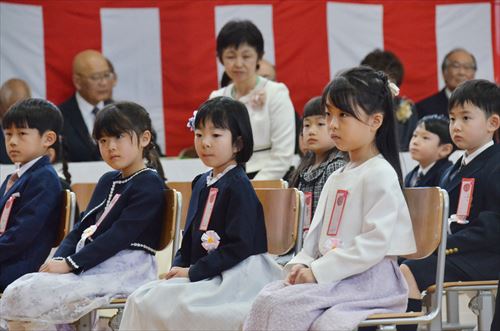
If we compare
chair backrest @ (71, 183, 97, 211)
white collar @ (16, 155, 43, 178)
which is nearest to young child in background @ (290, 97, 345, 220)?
chair backrest @ (71, 183, 97, 211)

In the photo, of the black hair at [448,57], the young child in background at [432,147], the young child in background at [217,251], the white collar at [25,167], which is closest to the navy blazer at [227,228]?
the young child in background at [217,251]

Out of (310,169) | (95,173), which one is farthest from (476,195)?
(95,173)

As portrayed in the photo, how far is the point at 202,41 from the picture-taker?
7.18 m

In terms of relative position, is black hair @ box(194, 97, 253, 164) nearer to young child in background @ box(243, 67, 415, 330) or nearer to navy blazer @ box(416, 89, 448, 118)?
young child in background @ box(243, 67, 415, 330)

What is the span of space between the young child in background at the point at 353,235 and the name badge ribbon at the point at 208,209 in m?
0.46

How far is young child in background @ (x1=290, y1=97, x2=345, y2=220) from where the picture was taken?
4219 millimetres

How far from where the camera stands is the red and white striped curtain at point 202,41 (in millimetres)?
7031

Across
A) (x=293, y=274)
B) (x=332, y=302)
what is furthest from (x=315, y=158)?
(x=332, y=302)

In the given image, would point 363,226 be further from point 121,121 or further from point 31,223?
point 31,223

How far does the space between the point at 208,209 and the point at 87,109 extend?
3278 mm

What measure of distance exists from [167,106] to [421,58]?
1.95m

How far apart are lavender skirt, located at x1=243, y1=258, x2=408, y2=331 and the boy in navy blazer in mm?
1330

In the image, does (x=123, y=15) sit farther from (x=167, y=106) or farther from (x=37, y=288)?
(x=37, y=288)

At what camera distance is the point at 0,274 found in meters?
4.04
